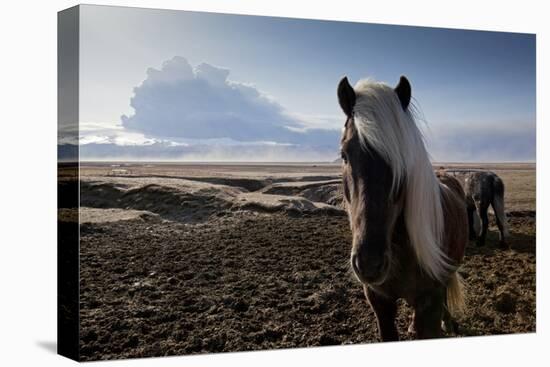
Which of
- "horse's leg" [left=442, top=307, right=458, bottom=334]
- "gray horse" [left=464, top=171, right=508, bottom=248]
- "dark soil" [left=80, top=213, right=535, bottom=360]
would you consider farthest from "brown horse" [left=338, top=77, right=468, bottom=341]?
"gray horse" [left=464, top=171, right=508, bottom=248]

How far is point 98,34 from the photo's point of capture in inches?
156

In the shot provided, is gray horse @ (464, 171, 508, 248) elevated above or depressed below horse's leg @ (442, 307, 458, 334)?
above

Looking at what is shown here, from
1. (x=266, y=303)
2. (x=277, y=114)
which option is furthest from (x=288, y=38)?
(x=266, y=303)

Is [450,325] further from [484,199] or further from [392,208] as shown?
[392,208]

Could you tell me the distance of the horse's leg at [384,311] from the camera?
3.59 m

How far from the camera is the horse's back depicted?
379 cm

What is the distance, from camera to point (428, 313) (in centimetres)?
360

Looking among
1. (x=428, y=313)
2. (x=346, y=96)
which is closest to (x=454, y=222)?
(x=428, y=313)

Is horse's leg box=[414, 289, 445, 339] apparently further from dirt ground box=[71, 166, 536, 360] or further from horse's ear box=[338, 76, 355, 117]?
horse's ear box=[338, 76, 355, 117]

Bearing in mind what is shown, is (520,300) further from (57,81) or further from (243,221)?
(57,81)

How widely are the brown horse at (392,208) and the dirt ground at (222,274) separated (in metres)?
0.88

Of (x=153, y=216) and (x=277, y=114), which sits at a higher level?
(x=277, y=114)

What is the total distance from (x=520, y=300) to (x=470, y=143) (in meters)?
1.30

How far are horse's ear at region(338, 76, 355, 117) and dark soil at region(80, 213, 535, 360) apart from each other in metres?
1.31
